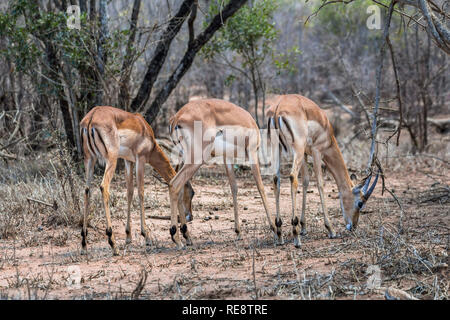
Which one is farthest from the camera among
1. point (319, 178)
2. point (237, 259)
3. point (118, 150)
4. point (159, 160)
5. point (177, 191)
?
point (159, 160)

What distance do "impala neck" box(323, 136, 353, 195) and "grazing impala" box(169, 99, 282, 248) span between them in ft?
3.17

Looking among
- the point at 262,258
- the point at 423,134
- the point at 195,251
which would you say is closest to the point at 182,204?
the point at 195,251

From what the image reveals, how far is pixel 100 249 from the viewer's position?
6.20 meters

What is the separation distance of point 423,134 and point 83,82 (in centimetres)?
797

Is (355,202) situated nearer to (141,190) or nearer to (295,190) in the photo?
(295,190)

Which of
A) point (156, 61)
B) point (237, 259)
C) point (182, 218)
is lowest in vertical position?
point (237, 259)

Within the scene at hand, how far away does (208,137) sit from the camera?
6.27 meters

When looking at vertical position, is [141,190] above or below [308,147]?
below

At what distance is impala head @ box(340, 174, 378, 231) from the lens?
6535 mm

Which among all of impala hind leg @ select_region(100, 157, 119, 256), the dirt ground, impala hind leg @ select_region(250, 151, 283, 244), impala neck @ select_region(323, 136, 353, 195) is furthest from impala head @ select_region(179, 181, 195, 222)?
impala neck @ select_region(323, 136, 353, 195)

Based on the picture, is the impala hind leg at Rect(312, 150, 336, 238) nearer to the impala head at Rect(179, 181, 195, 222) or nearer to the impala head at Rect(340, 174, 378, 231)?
the impala head at Rect(340, 174, 378, 231)

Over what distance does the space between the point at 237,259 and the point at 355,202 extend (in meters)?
2.01

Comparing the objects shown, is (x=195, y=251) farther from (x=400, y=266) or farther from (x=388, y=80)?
(x=388, y=80)

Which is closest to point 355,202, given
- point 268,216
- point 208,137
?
point 268,216
